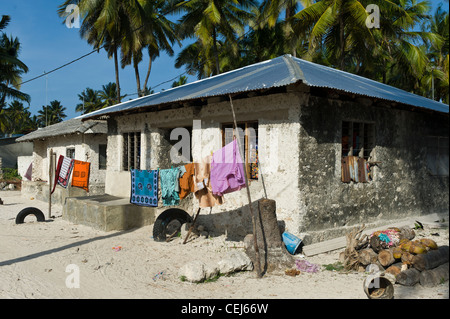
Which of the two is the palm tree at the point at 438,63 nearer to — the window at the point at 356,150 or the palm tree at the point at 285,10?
the palm tree at the point at 285,10

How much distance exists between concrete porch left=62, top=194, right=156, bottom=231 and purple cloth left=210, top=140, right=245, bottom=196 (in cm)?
359

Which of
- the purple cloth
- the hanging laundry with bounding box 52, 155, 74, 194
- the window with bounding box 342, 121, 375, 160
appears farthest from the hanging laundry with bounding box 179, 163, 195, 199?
the hanging laundry with bounding box 52, 155, 74, 194

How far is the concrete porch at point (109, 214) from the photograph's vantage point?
30.4ft

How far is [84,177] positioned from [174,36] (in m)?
13.6

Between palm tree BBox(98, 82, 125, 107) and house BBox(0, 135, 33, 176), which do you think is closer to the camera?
house BBox(0, 135, 33, 176)

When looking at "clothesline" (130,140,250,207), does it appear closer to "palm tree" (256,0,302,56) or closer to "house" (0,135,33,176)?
"palm tree" (256,0,302,56)

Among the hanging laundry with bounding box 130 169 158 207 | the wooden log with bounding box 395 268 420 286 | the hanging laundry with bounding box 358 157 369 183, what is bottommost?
the wooden log with bounding box 395 268 420 286

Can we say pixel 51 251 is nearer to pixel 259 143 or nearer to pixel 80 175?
pixel 80 175

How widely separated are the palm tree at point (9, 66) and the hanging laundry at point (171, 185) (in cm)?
1518

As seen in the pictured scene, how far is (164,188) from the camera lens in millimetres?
7969

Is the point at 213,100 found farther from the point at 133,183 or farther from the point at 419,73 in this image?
the point at 419,73

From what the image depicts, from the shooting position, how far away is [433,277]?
502cm

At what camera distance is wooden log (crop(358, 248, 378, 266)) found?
582cm

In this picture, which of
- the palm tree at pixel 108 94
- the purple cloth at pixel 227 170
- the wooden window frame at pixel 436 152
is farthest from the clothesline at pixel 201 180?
the palm tree at pixel 108 94
